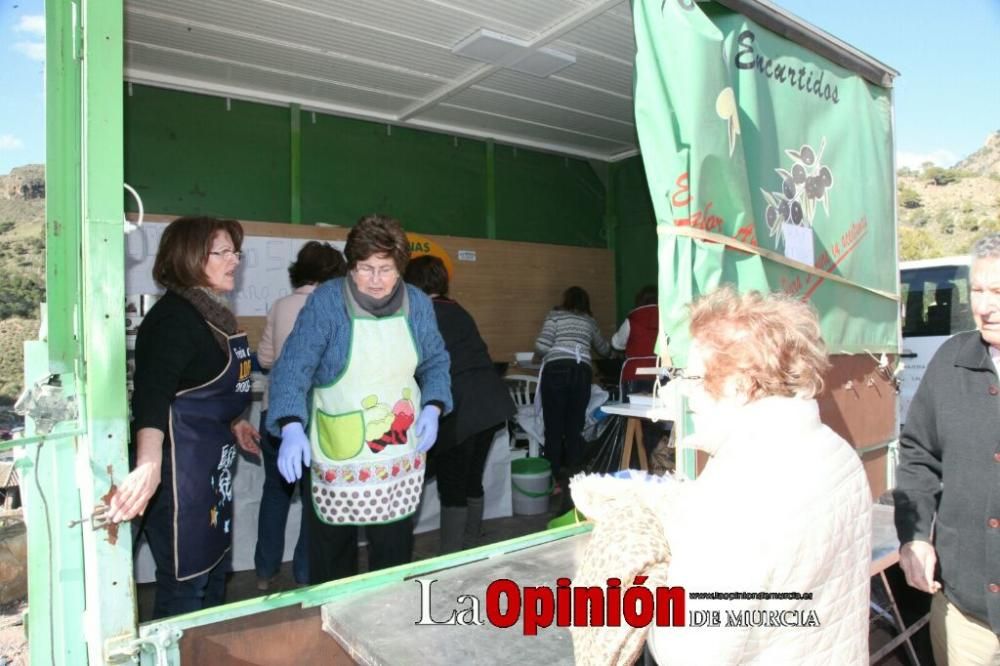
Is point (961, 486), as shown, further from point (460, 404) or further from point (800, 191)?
point (460, 404)

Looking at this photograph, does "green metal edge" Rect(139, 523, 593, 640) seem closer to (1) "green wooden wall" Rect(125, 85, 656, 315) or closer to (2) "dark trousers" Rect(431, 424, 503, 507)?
(2) "dark trousers" Rect(431, 424, 503, 507)

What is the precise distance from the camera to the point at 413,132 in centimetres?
610

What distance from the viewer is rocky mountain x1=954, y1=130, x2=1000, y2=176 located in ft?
122

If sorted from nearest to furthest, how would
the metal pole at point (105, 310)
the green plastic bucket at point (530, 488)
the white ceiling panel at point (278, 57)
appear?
the metal pole at point (105, 310), the white ceiling panel at point (278, 57), the green plastic bucket at point (530, 488)

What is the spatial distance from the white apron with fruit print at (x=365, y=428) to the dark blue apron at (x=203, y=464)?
0.98ft

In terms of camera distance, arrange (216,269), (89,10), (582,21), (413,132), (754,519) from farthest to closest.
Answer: (413,132)
(582,21)
(216,269)
(89,10)
(754,519)

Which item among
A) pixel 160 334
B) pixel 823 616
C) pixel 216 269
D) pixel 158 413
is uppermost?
pixel 216 269

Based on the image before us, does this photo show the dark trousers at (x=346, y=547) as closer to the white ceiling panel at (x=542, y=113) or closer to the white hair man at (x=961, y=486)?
the white hair man at (x=961, y=486)

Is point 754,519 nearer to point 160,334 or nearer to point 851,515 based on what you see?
point 851,515

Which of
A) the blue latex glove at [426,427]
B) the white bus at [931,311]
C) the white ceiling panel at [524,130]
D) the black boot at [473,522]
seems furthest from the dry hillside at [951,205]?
the blue latex glove at [426,427]

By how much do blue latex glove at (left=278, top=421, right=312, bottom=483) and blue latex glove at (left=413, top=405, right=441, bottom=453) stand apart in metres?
0.43

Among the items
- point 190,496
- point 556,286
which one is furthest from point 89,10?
point 556,286

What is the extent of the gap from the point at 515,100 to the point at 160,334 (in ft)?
12.7

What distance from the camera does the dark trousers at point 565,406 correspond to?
4.98 meters
